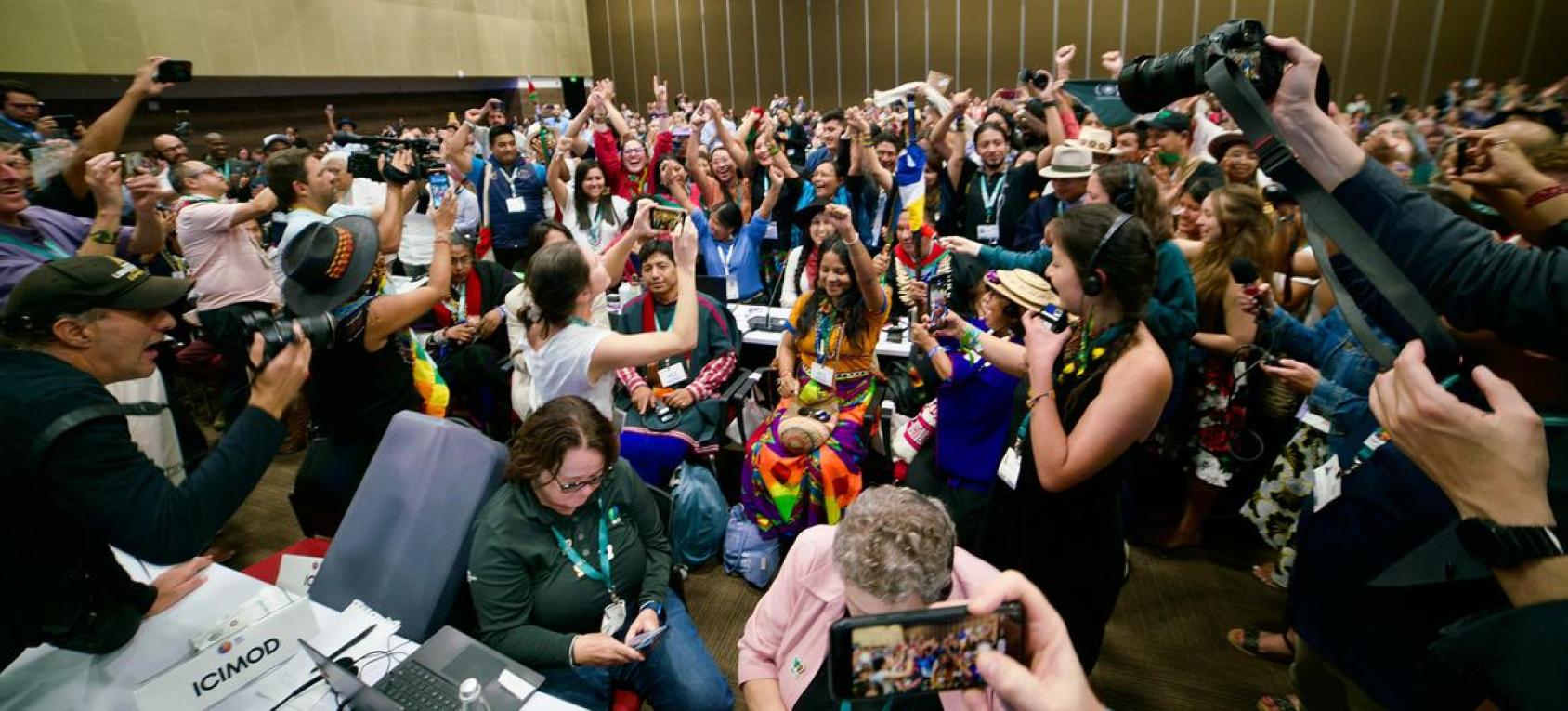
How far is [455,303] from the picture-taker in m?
4.18

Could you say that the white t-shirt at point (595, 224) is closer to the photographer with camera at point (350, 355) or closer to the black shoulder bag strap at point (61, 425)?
the photographer with camera at point (350, 355)

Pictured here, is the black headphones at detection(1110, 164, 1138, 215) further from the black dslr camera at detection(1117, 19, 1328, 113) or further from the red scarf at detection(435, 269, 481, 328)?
the red scarf at detection(435, 269, 481, 328)

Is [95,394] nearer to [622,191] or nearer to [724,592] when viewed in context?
[724,592]

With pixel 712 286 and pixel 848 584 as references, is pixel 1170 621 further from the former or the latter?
pixel 712 286

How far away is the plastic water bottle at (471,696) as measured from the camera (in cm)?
138

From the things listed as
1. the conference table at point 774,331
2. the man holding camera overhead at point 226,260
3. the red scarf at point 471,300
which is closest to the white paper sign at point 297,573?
the man holding camera overhead at point 226,260

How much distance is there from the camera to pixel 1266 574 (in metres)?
2.99

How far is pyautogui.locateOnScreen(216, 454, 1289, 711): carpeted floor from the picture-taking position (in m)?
2.47

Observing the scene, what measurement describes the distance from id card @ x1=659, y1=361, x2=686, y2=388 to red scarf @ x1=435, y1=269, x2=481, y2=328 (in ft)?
4.62

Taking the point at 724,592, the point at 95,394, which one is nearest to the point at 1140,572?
the point at 724,592

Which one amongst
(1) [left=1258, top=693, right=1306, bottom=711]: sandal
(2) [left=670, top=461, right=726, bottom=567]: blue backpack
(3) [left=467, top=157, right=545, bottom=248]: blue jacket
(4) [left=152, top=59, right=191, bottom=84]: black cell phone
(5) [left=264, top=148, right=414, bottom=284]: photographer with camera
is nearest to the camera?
(1) [left=1258, top=693, right=1306, bottom=711]: sandal

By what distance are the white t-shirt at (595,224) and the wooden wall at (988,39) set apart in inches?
532

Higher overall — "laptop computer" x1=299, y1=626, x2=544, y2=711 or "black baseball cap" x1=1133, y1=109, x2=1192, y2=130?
"black baseball cap" x1=1133, y1=109, x2=1192, y2=130

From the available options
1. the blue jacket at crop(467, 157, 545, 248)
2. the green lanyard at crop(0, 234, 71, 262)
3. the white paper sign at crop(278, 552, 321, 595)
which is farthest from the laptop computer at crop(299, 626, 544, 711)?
the blue jacket at crop(467, 157, 545, 248)
